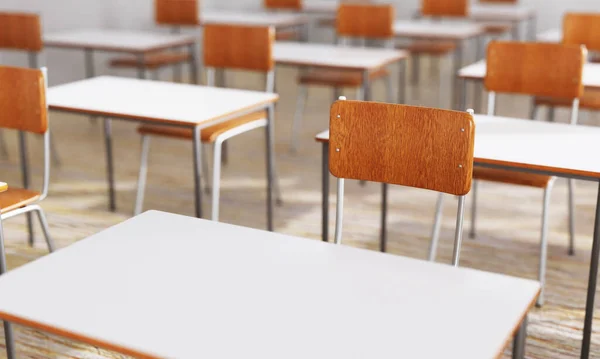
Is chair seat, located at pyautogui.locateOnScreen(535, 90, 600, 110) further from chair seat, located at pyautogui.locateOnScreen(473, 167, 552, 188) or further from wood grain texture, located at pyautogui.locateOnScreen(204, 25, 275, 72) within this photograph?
wood grain texture, located at pyautogui.locateOnScreen(204, 25, 275, 72)

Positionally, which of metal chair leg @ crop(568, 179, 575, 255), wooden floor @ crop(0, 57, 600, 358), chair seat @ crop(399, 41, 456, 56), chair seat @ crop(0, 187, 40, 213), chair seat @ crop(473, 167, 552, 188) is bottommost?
wooden floor @ crop(0, 57, 600, 358)

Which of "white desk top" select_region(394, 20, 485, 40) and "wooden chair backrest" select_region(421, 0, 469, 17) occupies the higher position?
"wooden chair backrest" select_region(421, 0, 469, 17)

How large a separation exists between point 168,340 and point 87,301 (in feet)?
0.67

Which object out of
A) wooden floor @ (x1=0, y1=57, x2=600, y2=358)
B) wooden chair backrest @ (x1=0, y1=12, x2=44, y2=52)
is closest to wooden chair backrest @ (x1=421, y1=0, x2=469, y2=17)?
wooden floor @ (x1=0, y1=57, x2=600, y2=358)

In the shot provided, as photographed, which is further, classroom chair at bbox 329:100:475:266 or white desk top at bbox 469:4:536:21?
white desk top at bbox 469:4:536:21

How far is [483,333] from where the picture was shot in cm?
115

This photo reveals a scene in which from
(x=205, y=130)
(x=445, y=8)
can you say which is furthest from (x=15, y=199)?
(x=445, y=8)

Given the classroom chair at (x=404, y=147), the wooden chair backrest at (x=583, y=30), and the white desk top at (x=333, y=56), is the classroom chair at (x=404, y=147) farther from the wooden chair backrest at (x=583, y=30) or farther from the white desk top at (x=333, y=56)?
the wooden chair backrest at (x=583, y=30)

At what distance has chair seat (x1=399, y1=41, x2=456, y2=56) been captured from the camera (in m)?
5.76

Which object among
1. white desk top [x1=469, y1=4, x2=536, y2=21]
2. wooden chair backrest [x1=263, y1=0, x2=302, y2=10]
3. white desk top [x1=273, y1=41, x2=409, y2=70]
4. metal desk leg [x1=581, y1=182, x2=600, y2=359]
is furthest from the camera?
wooden chair backrest [x1=263, y1=0, x2=302, y2=10]

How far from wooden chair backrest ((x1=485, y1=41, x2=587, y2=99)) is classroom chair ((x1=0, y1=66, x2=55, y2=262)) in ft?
5.61

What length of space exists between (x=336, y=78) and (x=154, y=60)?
140 cm

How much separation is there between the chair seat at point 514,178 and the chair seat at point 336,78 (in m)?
1.84

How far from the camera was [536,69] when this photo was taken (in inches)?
116
